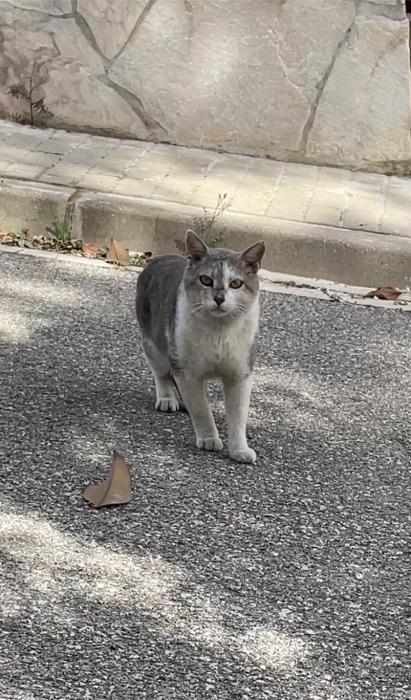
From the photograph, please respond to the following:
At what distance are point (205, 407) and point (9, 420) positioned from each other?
2.42ft

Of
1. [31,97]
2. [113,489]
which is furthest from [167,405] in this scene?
[31,97]

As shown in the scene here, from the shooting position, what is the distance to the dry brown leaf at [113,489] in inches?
157

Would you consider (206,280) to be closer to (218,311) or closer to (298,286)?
(218,311)

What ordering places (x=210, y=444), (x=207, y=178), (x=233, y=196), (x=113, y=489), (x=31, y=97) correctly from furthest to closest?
(x=31, y=97) → (x=207, y=178) → (x=233, y=196) → (x=210, y=444) → (x=113, y=489)

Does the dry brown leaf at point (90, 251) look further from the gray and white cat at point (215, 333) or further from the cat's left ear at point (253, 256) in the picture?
the cat's left ear at point (253, 256)

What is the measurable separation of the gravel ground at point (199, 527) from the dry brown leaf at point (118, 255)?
24.6 inches

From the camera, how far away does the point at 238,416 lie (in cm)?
439

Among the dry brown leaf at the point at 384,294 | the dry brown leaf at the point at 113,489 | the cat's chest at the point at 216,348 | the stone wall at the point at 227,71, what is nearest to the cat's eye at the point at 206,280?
the cat's chest at the point at 216,348

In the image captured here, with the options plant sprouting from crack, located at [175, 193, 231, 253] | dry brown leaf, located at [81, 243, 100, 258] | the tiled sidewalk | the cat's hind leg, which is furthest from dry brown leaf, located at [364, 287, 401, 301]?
the cat's hind leg

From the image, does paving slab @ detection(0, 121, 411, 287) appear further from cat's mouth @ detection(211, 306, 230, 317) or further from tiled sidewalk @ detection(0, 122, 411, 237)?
cat's mouth @ detection(211, 306, 230, 317)

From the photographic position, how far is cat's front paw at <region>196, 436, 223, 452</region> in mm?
4461

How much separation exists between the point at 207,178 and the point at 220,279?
116 inches

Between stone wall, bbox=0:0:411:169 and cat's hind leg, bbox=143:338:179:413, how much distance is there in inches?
124

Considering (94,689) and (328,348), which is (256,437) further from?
(94,689)
